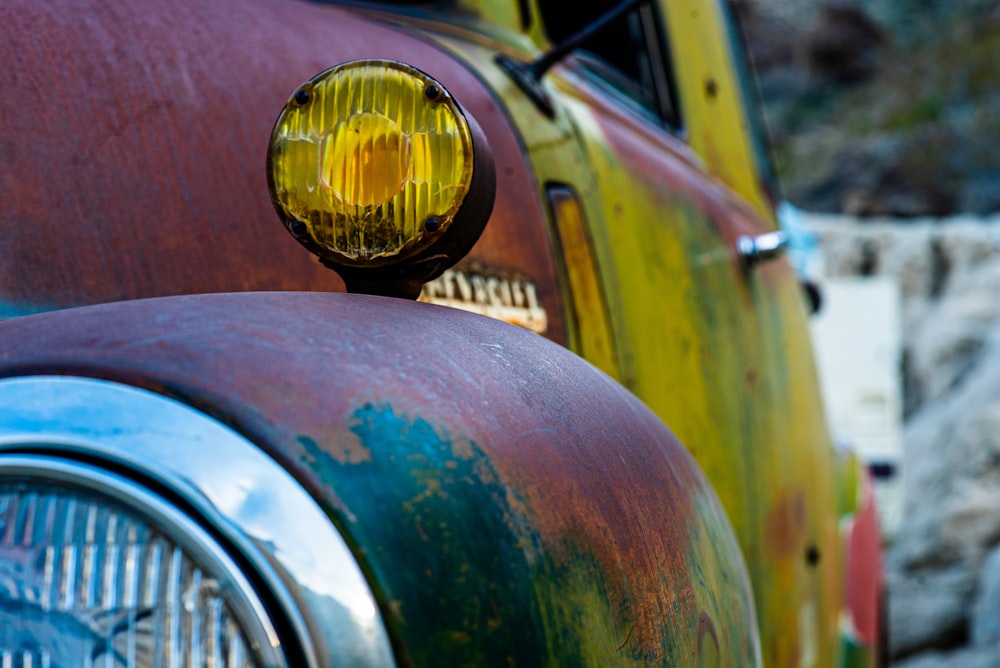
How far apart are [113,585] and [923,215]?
18828mm

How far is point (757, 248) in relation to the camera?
103 inches

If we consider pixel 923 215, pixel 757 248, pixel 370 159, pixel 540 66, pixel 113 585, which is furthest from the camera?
pixel 923 215

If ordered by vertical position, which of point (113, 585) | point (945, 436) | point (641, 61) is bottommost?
point (113, 585)

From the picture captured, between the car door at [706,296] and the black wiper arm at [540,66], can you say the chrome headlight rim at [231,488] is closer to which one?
the car door at [706,296]

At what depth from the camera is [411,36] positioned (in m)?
1.70

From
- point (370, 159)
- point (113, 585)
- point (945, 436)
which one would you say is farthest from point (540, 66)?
point (945, 436)

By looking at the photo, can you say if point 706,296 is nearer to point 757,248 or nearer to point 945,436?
point 757,248

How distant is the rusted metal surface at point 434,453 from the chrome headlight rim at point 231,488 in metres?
0.01

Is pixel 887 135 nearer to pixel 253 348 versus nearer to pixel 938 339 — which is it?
pixel 938 339

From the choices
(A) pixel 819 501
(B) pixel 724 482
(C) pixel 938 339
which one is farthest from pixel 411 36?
(C) pixel 938 339

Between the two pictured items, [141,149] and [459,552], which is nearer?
[459,552]

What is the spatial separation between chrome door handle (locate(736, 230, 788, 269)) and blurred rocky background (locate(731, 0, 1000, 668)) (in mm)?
3265

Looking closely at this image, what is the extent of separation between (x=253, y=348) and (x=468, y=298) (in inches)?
23.7

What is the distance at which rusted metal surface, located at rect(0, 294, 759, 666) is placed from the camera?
0.81 meters
